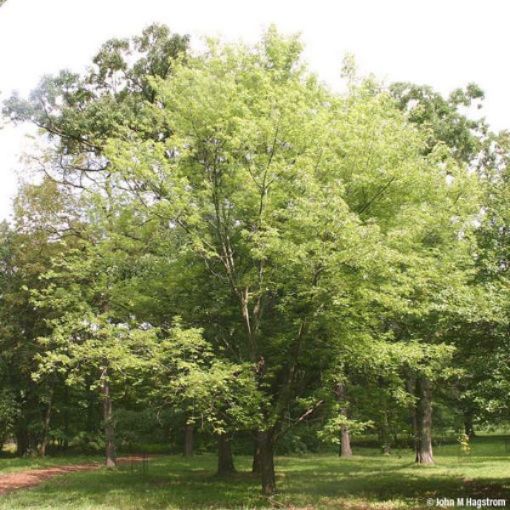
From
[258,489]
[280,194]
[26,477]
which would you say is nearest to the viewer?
[280,194]

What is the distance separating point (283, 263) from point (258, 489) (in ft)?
27.3

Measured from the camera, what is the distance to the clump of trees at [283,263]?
1266cm

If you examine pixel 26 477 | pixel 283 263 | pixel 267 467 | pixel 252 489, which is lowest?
pixel 26 477

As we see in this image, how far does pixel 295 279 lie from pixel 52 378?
26965 millimetres

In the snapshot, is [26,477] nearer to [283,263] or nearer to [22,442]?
[283,263]

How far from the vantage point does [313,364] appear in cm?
1531

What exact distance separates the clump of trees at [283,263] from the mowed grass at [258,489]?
5.42 feet

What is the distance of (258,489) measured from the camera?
55.0 ft

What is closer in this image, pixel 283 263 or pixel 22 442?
pixel 283 263

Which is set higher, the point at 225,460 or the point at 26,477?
the point at 225,460

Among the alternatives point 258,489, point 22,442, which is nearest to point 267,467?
point 258,489

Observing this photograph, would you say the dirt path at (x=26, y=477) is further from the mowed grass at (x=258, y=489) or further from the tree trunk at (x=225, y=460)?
the tree trunk at (x=225, y=460)

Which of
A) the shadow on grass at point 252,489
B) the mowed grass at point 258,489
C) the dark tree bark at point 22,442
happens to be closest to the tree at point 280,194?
the mowed grass at point 258,489

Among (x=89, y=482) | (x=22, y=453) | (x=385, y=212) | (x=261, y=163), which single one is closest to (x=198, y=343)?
(x=261, y=163)
